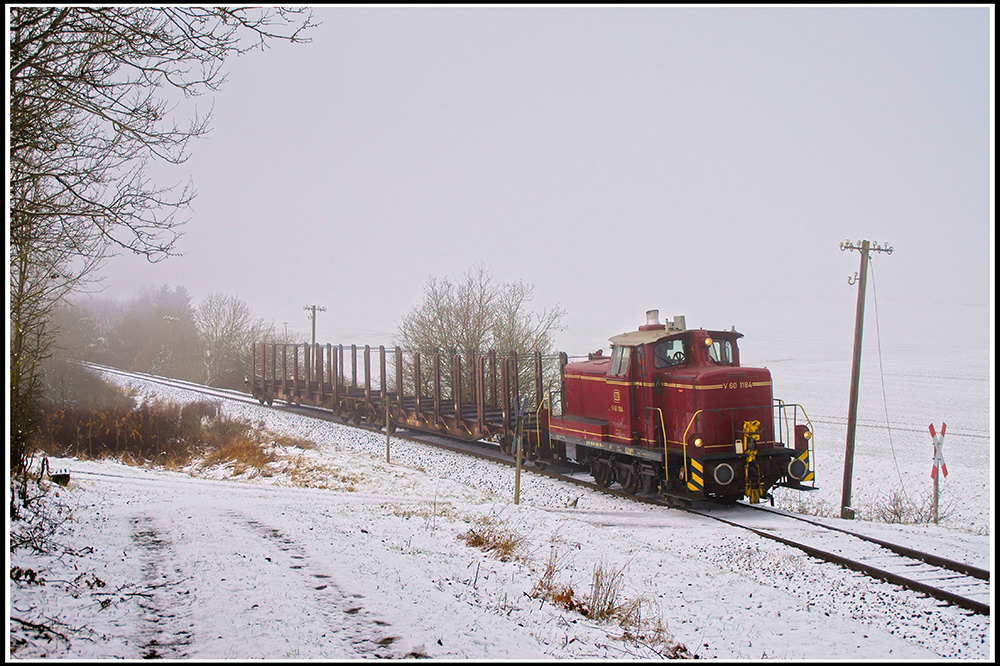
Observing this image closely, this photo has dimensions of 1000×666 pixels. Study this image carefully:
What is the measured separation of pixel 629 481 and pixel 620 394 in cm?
180

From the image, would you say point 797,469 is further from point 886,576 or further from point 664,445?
point 886,576

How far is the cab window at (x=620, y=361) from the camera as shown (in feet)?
40.0

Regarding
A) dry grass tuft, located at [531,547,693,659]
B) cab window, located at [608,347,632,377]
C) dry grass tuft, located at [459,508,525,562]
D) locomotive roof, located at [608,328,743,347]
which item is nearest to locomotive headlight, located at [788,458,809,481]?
locomotive roof, located at [608,328,743,347]

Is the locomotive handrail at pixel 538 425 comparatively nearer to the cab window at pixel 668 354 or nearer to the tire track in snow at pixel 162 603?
the cab window at pixel 668 354

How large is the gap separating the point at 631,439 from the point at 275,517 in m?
6.72

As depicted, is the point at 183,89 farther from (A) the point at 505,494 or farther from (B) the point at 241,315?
(B) the point at 241,315

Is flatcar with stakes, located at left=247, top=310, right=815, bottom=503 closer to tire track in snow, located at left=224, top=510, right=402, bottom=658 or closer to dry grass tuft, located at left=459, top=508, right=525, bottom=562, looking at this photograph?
Result: dry grass tuft, located at left=459, top=508, right=525, bottom=562

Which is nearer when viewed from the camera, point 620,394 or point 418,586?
point 418,586

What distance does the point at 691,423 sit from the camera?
10.6 metres

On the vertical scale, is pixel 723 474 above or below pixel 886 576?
above

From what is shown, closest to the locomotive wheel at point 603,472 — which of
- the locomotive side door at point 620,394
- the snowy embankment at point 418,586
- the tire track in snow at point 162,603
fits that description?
the locomotive side door at point 620,394

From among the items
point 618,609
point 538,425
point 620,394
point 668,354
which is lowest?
point 618,609

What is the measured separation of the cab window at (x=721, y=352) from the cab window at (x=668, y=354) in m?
0.49

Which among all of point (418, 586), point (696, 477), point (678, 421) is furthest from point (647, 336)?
point (418, 586)
